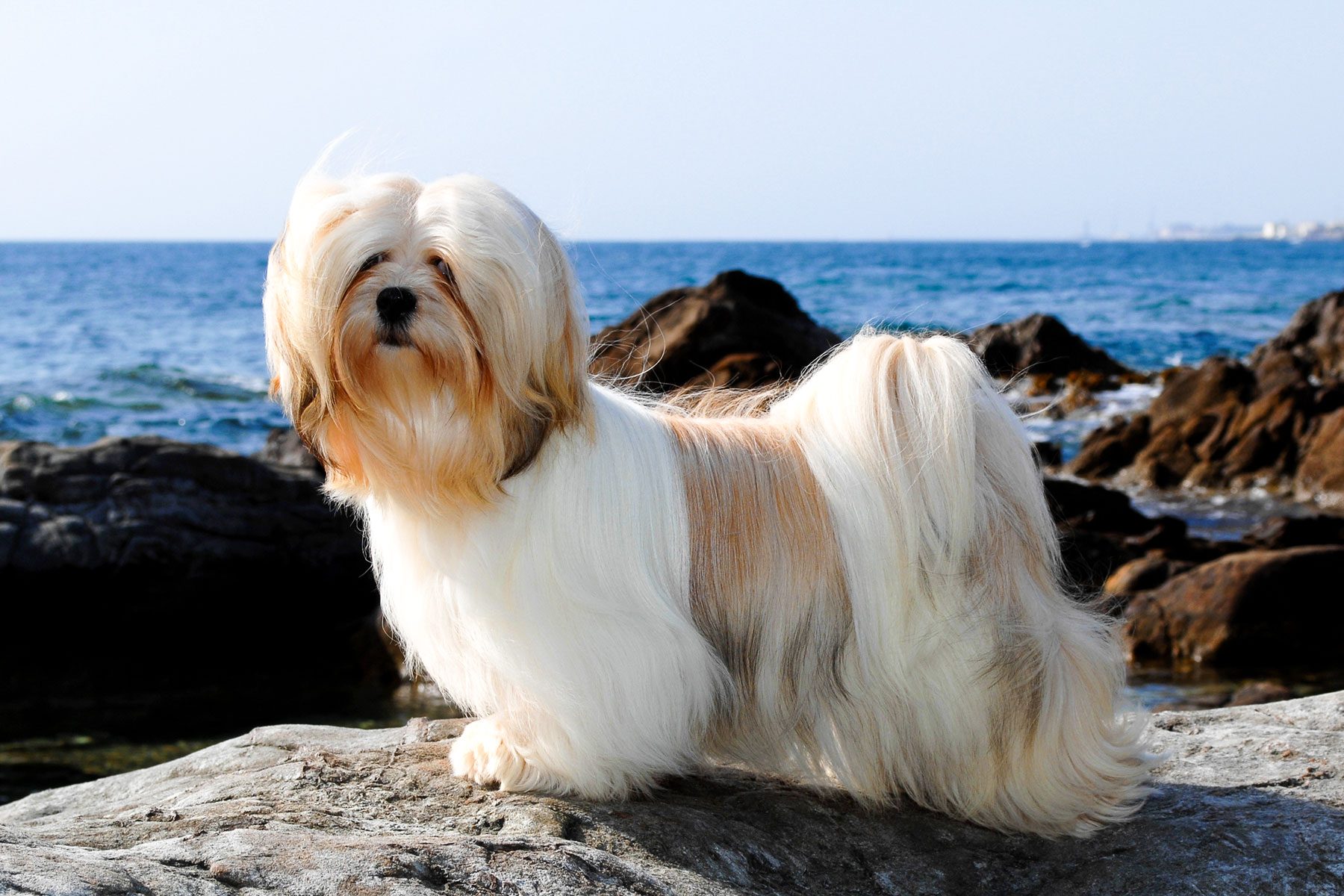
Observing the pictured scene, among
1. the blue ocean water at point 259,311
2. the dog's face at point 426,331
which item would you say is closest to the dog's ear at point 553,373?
the dog's face at point 426,331

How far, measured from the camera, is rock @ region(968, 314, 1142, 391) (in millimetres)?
22047

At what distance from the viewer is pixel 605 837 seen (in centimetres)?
290

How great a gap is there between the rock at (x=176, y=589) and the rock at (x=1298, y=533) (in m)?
7.27

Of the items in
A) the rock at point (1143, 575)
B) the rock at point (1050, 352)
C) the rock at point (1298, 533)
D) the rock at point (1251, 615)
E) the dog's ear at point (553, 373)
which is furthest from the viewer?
the rock at point (1050, 352)

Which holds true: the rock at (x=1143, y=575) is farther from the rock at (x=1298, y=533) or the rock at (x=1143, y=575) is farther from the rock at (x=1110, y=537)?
the rock at (x=1298, y=533)

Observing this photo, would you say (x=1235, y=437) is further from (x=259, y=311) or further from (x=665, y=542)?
(x=259, y=311)

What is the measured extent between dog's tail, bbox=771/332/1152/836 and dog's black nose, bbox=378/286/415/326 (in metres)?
1.07

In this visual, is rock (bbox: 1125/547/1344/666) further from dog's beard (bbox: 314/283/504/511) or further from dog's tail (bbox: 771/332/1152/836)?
dog's beard (bbox: 314/283/504/511)

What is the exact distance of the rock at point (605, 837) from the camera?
2.44m

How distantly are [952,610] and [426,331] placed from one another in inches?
56.0

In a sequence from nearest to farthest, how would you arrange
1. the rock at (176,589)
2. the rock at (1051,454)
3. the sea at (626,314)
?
the rock at (176,589) → the rock at (1051,454) → the sea at (626,314)

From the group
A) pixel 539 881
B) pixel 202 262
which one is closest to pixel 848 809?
pixel 539 881

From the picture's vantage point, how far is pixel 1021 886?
9.92ft

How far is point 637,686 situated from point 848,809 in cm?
72
